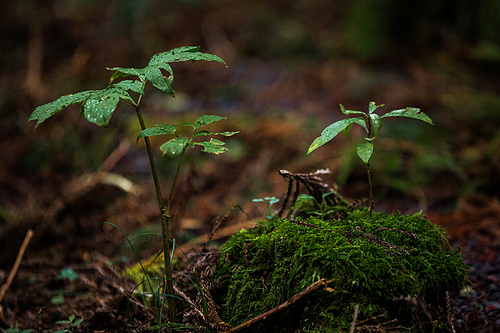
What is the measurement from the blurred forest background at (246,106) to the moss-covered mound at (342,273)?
51.1 inches

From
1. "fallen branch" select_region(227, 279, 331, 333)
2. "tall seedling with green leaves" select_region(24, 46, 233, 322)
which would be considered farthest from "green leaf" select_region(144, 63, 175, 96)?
"fallen branch" select_region(227, 279, 331, 333)

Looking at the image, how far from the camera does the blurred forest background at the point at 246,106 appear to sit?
340 centimetres

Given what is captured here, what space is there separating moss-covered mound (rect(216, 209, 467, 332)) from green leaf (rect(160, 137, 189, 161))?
60 cm

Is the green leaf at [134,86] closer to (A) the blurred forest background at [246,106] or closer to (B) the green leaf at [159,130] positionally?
(B) the green leaf at [159,130]

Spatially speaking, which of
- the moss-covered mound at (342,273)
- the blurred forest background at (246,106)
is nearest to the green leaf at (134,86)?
the moss-covered mound at (342,273)

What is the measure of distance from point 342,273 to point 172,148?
0.83m

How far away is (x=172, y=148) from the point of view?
1.20m

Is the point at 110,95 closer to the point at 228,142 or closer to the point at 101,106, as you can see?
the point at 101,106

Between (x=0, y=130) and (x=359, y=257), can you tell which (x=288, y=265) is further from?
(x=0, y=130)

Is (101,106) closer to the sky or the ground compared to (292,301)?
closer to the sky

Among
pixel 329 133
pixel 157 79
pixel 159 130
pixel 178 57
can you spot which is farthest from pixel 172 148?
pixel 329 133

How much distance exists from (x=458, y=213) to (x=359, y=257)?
1982mm

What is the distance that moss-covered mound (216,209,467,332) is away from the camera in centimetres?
125

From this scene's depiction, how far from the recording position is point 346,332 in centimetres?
118
